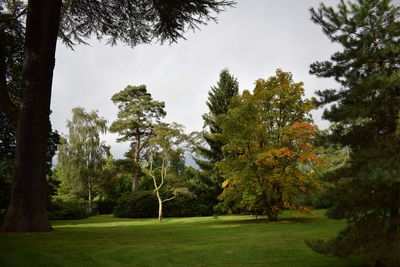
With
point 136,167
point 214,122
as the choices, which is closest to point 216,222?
point 214,122

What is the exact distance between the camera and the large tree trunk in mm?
9172

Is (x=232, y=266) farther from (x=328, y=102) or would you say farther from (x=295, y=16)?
(x=295, y=16)

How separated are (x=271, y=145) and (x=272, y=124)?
5.40 ft

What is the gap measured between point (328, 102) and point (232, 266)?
3.54 metres

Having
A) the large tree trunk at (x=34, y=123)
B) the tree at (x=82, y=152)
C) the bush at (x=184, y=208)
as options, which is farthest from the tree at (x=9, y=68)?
the bush at (x=184, y=208)

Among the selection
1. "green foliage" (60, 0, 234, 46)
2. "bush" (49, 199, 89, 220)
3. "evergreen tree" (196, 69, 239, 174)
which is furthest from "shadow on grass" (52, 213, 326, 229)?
"green foliage" (60, 0, 234, 46)

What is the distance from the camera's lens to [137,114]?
114 feet

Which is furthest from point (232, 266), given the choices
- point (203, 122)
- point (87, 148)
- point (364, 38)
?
point (87, 148)

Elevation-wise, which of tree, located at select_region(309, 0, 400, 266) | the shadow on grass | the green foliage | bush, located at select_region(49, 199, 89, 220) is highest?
the green foliage

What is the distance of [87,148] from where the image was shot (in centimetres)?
3409

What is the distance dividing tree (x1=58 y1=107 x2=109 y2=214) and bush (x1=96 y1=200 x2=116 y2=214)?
1.63m

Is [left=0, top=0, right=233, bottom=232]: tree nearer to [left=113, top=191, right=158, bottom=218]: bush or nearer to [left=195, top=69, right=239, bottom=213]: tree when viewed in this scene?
[left=195, top=69, right=239, bottom=213]: tree

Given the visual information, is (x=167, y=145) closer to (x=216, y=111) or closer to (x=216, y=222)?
(x=216, y=111)

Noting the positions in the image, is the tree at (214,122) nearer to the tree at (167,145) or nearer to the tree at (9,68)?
the tree at (167,145)
